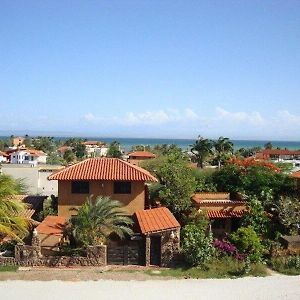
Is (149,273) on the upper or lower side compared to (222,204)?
lower

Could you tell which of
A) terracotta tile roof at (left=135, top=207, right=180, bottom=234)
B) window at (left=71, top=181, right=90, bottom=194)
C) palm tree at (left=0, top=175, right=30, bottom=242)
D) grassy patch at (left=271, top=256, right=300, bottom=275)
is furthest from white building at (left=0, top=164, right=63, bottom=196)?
grassy patch at (left=271, top=256, right=300, bottom=275)

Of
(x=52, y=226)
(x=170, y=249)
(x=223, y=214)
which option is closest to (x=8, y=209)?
(x=52, y=226)

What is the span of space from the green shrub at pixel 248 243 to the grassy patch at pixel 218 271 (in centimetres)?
124

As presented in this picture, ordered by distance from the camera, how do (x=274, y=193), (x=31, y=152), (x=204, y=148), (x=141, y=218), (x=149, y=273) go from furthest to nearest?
(x=31, y=152) < (x=204, y=148) < (x=274, y=193) < (x=141, y=218) < (x=149, y=273)

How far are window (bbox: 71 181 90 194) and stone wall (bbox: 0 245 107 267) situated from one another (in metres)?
5.68

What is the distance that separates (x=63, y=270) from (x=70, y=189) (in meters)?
6.71

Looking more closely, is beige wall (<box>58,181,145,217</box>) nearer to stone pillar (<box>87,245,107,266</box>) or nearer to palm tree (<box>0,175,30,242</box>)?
stone pillar (<box>87,245,107,266</box>)

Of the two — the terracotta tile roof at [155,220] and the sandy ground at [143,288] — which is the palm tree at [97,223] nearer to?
the terracotta tile roof at [155,220]

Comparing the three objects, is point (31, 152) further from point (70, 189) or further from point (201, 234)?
point (201, 234)

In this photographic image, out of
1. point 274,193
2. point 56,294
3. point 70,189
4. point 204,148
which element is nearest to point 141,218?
point 70,189

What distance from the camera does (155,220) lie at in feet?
82.1

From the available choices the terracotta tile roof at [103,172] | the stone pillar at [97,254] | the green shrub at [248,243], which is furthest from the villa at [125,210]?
the green shrub at [248,243]

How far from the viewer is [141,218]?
84.9 feet

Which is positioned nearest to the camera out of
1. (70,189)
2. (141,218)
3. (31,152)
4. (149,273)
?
(149,273)
